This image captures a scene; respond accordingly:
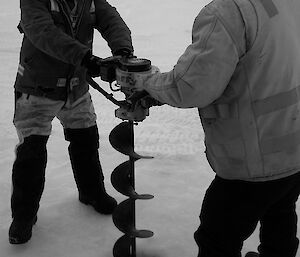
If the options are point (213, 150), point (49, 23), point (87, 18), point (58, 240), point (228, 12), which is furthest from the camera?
point (58, 240)

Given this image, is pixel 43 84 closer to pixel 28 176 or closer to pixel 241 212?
pixel 28 176

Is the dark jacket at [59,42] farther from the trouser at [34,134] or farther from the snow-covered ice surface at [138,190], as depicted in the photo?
the snow-covered ice surface at [138,190]

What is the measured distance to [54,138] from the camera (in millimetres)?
4289

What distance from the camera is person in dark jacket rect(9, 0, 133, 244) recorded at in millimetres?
2461

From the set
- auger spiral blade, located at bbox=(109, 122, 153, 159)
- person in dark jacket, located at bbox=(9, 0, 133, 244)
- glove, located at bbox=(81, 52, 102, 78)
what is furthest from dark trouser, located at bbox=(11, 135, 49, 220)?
glove, located at bbox=(81, 52, 102, 78)

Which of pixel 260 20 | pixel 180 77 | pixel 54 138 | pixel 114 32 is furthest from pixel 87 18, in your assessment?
pixel 54 138

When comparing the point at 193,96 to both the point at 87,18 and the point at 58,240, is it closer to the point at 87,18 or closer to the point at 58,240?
the point at 87,18

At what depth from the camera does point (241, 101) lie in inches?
70.7

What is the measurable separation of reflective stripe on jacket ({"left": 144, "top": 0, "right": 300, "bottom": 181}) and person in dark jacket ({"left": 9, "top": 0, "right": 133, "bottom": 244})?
0.78 m

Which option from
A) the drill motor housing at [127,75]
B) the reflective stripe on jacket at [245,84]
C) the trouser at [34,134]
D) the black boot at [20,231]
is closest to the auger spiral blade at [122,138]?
the drill motor housing at [127,75]

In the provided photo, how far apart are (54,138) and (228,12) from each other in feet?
9.45

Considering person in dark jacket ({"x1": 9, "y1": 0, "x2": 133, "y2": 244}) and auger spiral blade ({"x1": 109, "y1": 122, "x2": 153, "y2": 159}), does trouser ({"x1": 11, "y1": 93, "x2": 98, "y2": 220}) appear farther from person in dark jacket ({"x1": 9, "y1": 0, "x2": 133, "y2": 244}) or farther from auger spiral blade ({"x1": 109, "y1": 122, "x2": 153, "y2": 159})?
auger spiral blade ({"x1": 109, "y1": 122, "x2": 153, "y2": 159})

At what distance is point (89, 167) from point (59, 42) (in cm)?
97

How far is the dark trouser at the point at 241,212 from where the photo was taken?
75.3 inches
